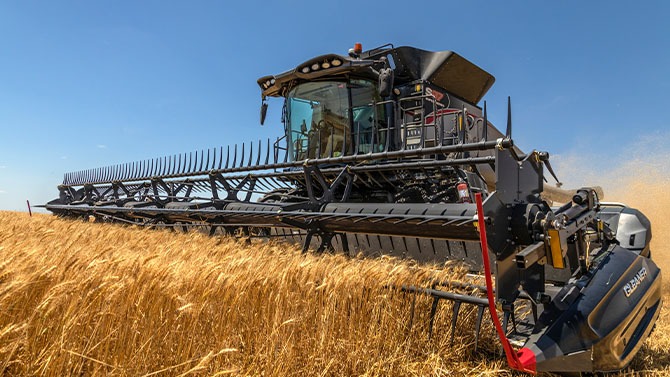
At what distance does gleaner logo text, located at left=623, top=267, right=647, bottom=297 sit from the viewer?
2.22m

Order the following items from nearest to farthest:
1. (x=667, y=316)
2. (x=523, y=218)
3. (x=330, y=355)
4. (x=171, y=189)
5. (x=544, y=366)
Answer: (x=544, y=366)
(x=523, y=218)
(x=330, y=355)
(x=667, y=316)
(x=171, y=189)

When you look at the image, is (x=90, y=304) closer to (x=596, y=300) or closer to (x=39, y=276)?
(x=39, y=276)

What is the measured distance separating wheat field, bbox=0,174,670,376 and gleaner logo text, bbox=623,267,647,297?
1.51 ft

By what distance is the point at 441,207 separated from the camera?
3.00 m

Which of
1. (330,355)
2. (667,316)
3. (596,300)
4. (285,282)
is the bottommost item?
(667,316)

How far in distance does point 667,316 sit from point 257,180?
176 inches

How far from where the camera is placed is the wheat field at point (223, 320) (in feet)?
4.45

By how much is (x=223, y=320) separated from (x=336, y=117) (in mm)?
3823

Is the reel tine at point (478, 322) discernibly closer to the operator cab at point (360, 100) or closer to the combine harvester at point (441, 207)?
the combine harvester at point (441, 207)

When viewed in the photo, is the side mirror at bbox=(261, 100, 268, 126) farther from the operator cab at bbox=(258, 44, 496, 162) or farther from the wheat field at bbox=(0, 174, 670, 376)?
the wheat field at bbox=(0, 174, 670, 376)

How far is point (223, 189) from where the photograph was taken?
17.2 feet

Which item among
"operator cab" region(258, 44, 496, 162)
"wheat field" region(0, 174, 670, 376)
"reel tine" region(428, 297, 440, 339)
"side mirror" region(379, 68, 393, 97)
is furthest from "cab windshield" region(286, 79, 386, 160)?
"reel tine" region(428, 297, 440, 339)

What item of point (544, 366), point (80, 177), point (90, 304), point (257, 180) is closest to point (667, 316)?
point (544, 366)

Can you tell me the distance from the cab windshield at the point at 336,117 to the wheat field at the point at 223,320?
257 cm
